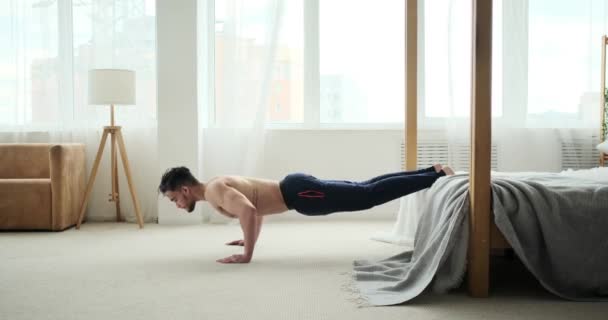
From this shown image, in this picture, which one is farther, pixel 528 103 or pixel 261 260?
pixel 528 103

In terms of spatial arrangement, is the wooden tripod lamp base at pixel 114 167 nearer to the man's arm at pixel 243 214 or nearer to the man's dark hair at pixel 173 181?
the man's dark hair at pixel 173 181

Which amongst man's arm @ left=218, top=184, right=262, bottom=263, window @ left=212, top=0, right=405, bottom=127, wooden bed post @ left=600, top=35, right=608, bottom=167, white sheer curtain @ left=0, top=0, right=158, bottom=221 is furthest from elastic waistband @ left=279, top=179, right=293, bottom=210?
wooden bed post @ left=600, top=35, right=608, bottom=167

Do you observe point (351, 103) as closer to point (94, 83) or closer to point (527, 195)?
point (94, 83)

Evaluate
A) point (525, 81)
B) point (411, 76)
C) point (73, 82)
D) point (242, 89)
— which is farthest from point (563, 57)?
point (73, 82)

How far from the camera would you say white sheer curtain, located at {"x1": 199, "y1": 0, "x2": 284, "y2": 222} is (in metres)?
5.28

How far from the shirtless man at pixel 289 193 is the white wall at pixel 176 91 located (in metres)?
1.64

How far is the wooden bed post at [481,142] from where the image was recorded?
2.61 m

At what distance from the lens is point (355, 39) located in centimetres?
562

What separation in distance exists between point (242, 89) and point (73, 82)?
4.93ft

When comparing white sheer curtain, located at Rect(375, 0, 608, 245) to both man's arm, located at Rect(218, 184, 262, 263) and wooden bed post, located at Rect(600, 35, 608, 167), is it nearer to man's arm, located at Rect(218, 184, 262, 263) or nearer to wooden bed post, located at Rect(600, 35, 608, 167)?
wooden bed post, located at Rect(600, 35, 608, 167)

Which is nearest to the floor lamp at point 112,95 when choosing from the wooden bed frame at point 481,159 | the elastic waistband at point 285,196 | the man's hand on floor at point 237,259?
the man's hand on floor at point 237,259

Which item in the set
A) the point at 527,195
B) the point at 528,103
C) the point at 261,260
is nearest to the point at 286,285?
the point at 261,260

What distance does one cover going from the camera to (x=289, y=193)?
3.42 meters

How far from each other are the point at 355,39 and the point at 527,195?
128 inches
